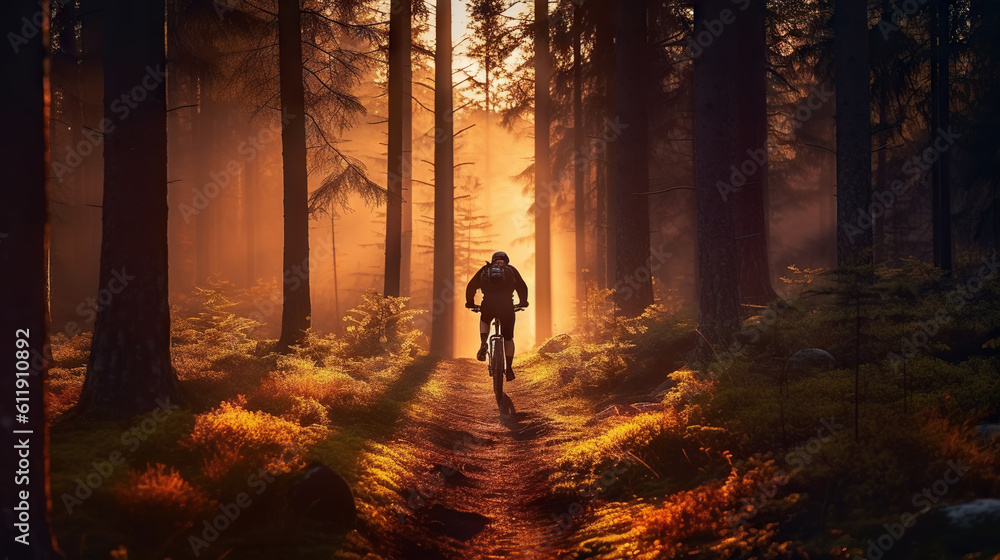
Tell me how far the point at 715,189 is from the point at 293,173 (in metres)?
8.34

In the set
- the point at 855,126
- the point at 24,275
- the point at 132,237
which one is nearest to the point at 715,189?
the point at 855,126

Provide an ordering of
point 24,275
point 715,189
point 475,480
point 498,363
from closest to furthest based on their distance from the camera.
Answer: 1. point 24,275
2. point 475,480
3. point 715,189
4. point 498,363

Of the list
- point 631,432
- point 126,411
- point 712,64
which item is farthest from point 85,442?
point 712,64

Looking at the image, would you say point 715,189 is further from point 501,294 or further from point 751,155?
point 751,155

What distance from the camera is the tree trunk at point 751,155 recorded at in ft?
51.2

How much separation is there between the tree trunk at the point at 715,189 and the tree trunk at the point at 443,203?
1268 centimetres

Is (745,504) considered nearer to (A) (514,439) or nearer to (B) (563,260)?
(A) (514,439)

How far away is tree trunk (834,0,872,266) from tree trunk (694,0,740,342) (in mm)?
3187

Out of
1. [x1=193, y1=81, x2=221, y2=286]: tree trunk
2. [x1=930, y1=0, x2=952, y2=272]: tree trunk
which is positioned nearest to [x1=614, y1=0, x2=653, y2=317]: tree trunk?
[x1=930, y1=0, x2=952, y2=272]: tree trunk

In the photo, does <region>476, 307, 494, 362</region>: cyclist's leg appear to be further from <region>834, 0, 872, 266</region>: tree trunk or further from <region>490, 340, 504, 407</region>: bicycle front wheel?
<region>834, 0, 872, 266</region>: tree trunk

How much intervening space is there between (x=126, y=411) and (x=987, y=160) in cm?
2178

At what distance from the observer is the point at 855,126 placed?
44.0 ft

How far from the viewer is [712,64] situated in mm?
11898

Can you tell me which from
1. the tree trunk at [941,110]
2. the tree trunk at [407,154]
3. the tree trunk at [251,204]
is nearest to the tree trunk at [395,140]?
the tree trunk at [407,154]
